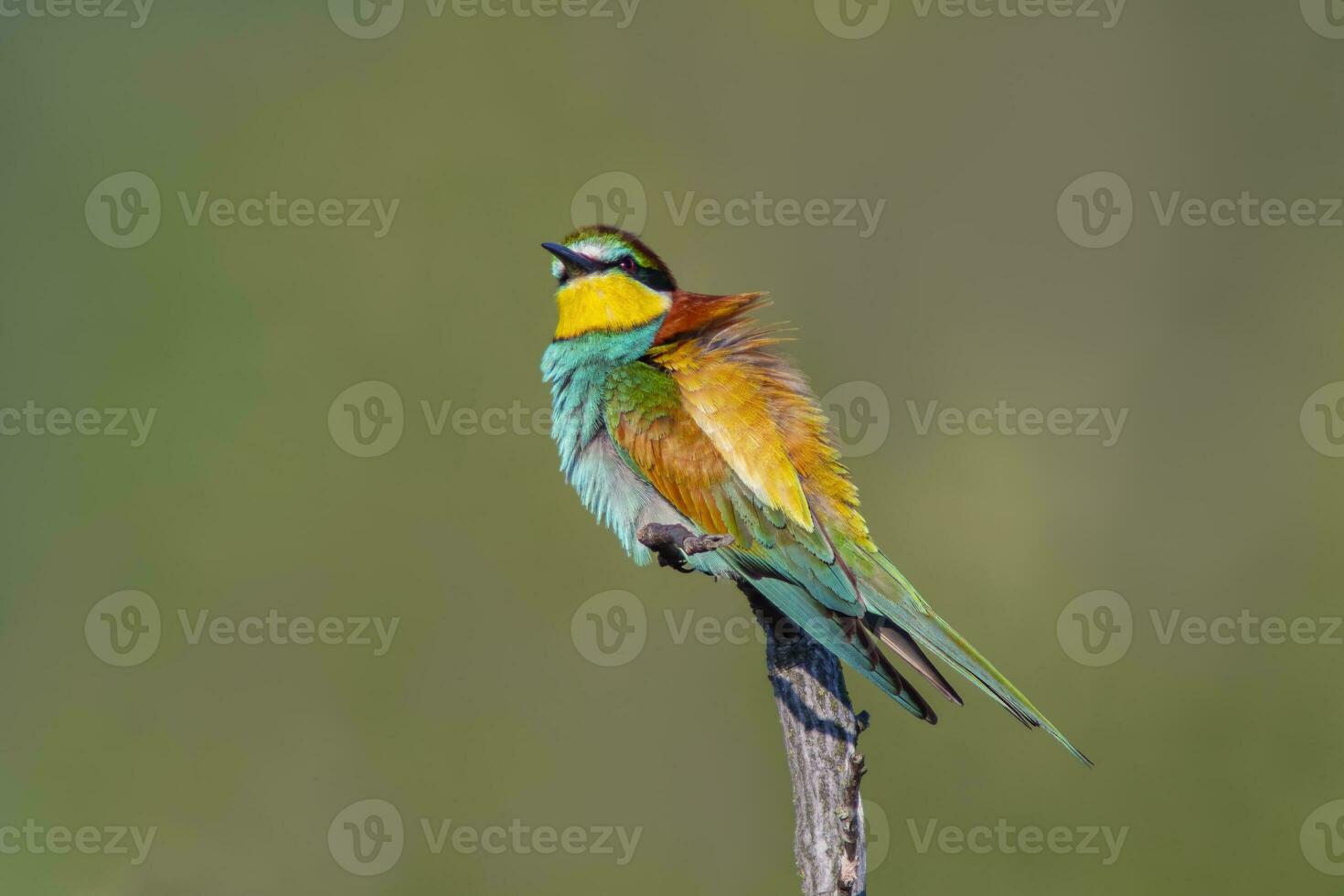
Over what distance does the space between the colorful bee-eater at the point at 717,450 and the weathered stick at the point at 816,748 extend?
109 mm

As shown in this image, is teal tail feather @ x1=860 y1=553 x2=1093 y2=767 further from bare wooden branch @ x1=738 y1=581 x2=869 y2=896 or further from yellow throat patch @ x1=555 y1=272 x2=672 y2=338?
yellow throat patch @ x1=555 y1=272 x2=672 y2=338

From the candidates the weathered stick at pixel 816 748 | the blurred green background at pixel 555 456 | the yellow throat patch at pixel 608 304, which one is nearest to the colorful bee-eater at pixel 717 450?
the yellow throat patch at pixel 608 304

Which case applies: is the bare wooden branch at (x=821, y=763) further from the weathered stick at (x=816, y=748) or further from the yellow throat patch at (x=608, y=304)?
the yellow throat patch at (x=608, y=304)

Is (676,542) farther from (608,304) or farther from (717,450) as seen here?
(608,304)

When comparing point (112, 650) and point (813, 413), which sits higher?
point (813, 413)

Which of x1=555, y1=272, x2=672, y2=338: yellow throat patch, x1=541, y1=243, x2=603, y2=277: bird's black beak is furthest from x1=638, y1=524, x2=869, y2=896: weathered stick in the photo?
x1=541, y1=243, x2=603, y2=277: bird's black beak

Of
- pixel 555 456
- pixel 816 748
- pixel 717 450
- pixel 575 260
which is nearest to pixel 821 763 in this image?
pixel 816 748

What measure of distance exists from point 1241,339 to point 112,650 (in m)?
4.82

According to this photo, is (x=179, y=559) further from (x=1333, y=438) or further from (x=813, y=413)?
(x=1333, y=438)

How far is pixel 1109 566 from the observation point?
5664mm

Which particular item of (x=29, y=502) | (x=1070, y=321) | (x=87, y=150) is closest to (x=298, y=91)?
(x=87, y=150)

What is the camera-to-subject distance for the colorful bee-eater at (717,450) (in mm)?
3365

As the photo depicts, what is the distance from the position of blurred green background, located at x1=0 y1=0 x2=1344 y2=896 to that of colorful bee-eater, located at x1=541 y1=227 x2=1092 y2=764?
162cm

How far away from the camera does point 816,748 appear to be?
8.98ft
